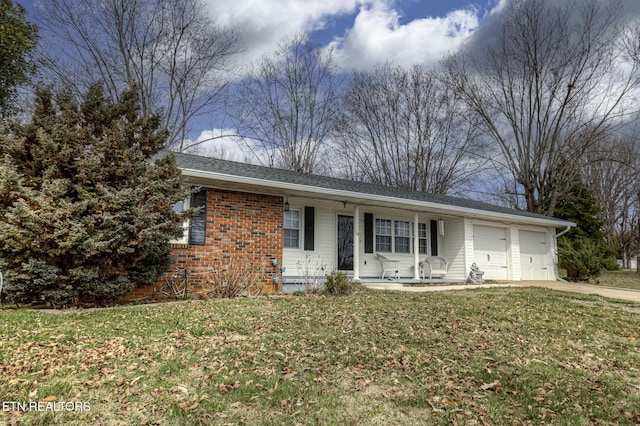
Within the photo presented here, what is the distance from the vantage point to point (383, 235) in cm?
1244

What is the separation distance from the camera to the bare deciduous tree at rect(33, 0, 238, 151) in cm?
1616

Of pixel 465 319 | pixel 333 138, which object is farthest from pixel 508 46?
pixel 465 319

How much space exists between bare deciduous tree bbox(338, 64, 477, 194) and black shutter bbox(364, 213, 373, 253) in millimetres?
12534

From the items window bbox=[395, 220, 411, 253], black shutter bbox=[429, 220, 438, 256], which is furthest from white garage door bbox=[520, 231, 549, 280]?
window bbox=[395, 220, 411, 253]

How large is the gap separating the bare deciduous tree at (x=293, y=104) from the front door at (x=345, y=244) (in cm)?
1145

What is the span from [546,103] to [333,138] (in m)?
12.1

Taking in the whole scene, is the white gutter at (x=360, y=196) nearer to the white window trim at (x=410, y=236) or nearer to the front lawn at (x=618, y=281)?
the white window trim at (x=410, y=236)

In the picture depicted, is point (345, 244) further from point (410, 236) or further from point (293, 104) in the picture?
point (293, 104)

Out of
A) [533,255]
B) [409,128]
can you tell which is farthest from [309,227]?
[409,128]

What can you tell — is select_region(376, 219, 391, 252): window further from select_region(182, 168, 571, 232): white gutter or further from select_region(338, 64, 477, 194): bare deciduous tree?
select_region(338, 64, 477, 194): bare deciduous tree

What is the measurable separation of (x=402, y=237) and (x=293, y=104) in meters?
13.0

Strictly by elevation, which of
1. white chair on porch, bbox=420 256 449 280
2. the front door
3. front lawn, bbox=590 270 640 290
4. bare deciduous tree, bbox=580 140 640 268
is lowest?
front lawn, bbox=590 270 640 290

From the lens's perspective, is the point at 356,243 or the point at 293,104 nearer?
the point at 356,243

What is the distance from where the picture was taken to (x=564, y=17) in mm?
19266
